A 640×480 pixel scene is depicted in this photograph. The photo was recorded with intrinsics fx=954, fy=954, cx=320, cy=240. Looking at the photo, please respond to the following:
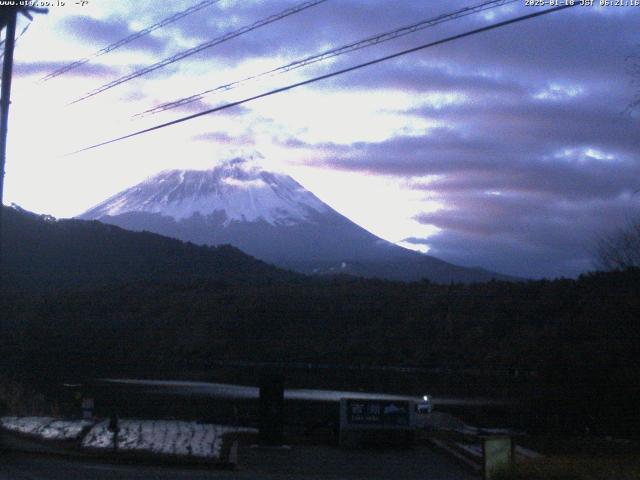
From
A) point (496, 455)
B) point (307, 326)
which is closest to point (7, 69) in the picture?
point (496, 455)

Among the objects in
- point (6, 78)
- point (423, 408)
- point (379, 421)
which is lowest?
point (379, 421)

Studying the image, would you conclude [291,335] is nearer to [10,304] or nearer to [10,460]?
[10,304]

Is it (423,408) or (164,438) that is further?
(423,408)

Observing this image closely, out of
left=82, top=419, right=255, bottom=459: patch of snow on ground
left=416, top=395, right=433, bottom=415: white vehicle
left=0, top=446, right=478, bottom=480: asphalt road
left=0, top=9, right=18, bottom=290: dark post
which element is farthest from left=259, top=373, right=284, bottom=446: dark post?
left=0, top=9, right=18, bottom=290: dark post

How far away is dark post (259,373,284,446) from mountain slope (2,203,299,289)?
2116 inches

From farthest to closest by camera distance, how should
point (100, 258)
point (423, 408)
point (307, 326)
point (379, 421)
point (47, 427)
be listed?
point (100, 258), point (307, 326), point (423, 408), point (379, 421), point (47, 427)

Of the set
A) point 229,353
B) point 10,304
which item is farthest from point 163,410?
point 10,304

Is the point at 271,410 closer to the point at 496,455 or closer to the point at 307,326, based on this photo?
the point at 496,455

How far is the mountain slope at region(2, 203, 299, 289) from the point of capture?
80.5 meters

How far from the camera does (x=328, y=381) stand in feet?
187

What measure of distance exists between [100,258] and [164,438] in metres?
69.7

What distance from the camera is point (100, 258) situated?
91.5 m

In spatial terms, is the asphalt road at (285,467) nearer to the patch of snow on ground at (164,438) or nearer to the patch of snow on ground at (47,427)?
the patch of snow on ground at (164,438)

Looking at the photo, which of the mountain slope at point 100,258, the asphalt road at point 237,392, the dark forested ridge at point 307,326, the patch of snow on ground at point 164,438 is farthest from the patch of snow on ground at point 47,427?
the mountain slope at point 100,258
